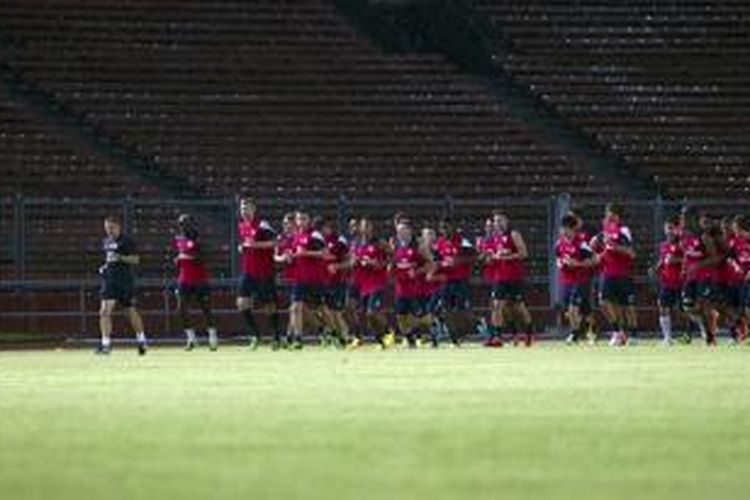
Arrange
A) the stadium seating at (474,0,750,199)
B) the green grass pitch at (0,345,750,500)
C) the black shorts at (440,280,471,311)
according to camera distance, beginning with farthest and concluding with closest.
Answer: the stadium seating at (474,0,750,199) < the black shorts at (440,280,471,311) < the green grass pitch at (0,345,750,500)

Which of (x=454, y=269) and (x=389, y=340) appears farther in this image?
(x=454, y=269)

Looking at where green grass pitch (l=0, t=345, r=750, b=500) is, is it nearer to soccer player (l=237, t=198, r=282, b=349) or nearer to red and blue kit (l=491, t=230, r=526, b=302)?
soccer player (l=237, t=198, r=282, b=349)

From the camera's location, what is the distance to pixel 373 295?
115 feet

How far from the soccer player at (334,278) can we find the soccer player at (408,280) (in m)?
0.84

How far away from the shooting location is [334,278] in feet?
113

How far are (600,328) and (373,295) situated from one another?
5.63 m

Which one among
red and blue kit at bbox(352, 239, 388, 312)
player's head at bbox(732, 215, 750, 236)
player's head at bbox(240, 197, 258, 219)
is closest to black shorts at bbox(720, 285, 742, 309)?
player's head at bbox(732, 215, 750, 236)

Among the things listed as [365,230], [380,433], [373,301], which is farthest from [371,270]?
[380,433]

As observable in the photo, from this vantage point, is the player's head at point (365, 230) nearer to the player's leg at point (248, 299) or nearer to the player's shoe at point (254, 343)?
the player's leg at point (248, 299)

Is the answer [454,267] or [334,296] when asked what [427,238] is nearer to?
[454,267]

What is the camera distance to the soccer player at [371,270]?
34.8 meters

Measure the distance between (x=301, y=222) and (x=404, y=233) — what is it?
65.4 inches

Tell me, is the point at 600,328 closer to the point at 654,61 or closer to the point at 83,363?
the point at 654,61

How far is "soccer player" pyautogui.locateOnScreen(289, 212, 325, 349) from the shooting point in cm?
3316
